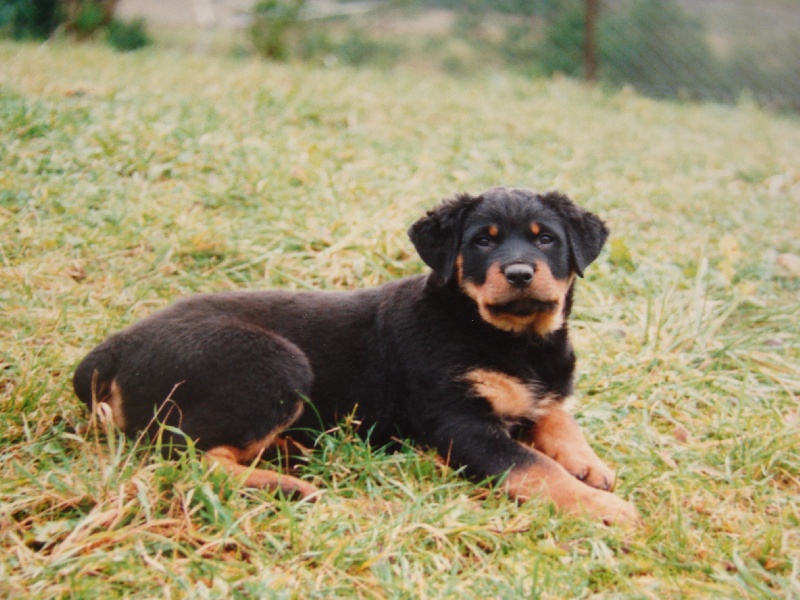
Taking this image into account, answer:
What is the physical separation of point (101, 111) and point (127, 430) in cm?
370

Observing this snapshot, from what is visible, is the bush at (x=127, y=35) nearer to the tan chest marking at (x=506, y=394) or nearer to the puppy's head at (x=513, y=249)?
the puppy's head at (x=513, y=249)

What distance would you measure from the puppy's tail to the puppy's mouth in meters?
1.40

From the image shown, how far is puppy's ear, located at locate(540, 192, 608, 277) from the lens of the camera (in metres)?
3.17

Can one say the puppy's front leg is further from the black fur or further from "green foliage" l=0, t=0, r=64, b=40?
"green foliage" l=0, t=0, r=64, b=40

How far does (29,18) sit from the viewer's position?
31.7 feet

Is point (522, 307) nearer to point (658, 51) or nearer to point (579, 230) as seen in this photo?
point (579, 230)

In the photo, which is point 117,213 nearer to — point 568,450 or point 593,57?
point 568,450

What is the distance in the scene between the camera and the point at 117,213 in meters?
4.59

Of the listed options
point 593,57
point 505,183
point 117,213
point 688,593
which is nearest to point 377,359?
point 688,593

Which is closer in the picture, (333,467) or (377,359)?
(333,467)

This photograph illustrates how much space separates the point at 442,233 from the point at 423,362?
527 millimetres

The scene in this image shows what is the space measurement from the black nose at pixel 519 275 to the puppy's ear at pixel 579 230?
0.39 meters

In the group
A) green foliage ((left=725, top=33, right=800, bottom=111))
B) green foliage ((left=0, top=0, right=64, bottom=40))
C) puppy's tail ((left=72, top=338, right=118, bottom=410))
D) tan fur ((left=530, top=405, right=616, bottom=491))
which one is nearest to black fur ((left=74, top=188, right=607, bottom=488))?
puppy's tail ((left=72, top=338, right=118, bottom=410))

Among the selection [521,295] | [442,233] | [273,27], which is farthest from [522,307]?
[273,27]
